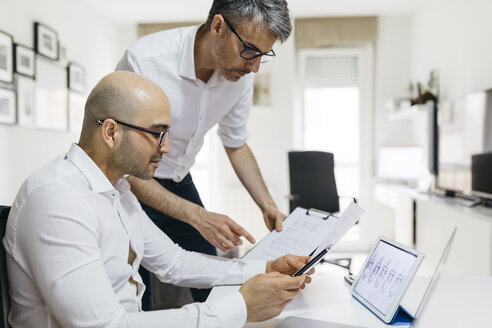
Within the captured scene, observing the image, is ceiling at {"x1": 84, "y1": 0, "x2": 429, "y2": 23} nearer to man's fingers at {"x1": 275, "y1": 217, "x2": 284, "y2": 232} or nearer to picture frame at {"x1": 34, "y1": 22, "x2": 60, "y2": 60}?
picture frame at {"x1": 34, "y1": 22, "x2": 60, "y2": 60}

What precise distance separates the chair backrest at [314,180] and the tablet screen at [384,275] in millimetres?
2354

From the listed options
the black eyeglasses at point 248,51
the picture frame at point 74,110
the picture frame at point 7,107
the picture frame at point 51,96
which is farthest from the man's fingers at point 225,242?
the picture frame at point 74,110

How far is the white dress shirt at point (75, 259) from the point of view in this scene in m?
0.76

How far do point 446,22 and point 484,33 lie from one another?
778 millimetres

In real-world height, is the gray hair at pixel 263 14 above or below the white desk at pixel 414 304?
above

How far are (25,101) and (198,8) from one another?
2092mm

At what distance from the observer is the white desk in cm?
98

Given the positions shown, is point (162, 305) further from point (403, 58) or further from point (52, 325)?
point (403, 58)

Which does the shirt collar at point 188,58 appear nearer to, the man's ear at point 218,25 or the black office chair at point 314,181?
the man's ear at point 218,25

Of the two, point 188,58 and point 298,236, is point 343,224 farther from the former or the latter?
point 188,58

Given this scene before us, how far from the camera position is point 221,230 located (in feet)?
4.26

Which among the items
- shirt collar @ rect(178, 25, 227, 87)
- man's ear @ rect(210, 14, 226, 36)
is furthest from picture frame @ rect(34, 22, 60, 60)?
man's ear @ rect(210, 14, 226, 36)

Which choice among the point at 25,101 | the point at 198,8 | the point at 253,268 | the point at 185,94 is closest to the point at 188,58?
the point at 185,94

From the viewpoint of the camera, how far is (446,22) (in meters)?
3.89
